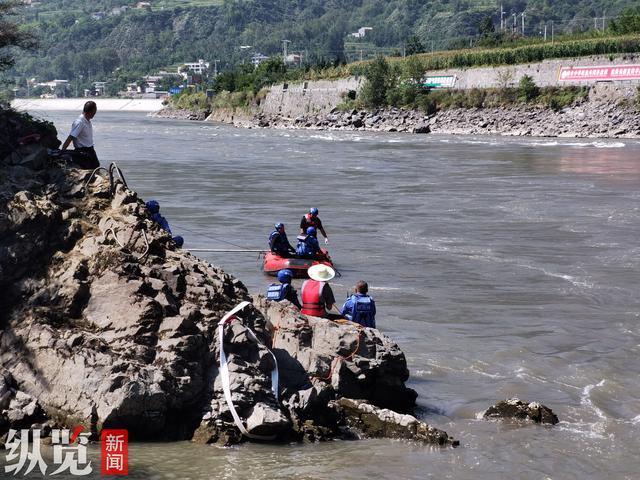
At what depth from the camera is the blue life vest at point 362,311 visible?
14516 mm

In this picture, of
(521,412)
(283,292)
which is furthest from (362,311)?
(521,412)

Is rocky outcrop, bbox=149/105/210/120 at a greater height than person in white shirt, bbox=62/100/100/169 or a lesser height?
lesser

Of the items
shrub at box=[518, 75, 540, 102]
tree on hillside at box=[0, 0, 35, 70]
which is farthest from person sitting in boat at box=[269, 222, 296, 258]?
shrub at box=[518, 75, 540, 102]

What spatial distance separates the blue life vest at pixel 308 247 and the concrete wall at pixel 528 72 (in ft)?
176

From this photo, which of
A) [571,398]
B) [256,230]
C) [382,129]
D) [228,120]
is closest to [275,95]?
[228,120]

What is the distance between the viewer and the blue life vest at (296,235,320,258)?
23.3 meters

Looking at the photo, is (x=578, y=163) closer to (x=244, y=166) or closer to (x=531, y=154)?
(x=531, y=154)

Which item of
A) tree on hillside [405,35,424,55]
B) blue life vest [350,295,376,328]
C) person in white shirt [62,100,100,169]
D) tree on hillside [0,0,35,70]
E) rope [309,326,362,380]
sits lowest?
rope [309,326,362,380]

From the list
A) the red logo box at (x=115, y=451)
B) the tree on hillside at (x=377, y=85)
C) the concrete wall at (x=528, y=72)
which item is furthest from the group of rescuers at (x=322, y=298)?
the tree on hillside at (x=377, y=85)

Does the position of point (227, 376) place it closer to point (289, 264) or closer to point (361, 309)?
point (361, 309)

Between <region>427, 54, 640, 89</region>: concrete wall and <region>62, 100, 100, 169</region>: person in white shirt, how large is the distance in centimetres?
6299

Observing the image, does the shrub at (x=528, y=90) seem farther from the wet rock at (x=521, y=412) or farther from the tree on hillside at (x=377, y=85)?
the wet rock at (x=521, y=412)

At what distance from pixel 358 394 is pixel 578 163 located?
38.4 m

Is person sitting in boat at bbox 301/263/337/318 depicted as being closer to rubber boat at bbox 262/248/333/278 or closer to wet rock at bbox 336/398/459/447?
wet rock at bbox 336/398/459/447
